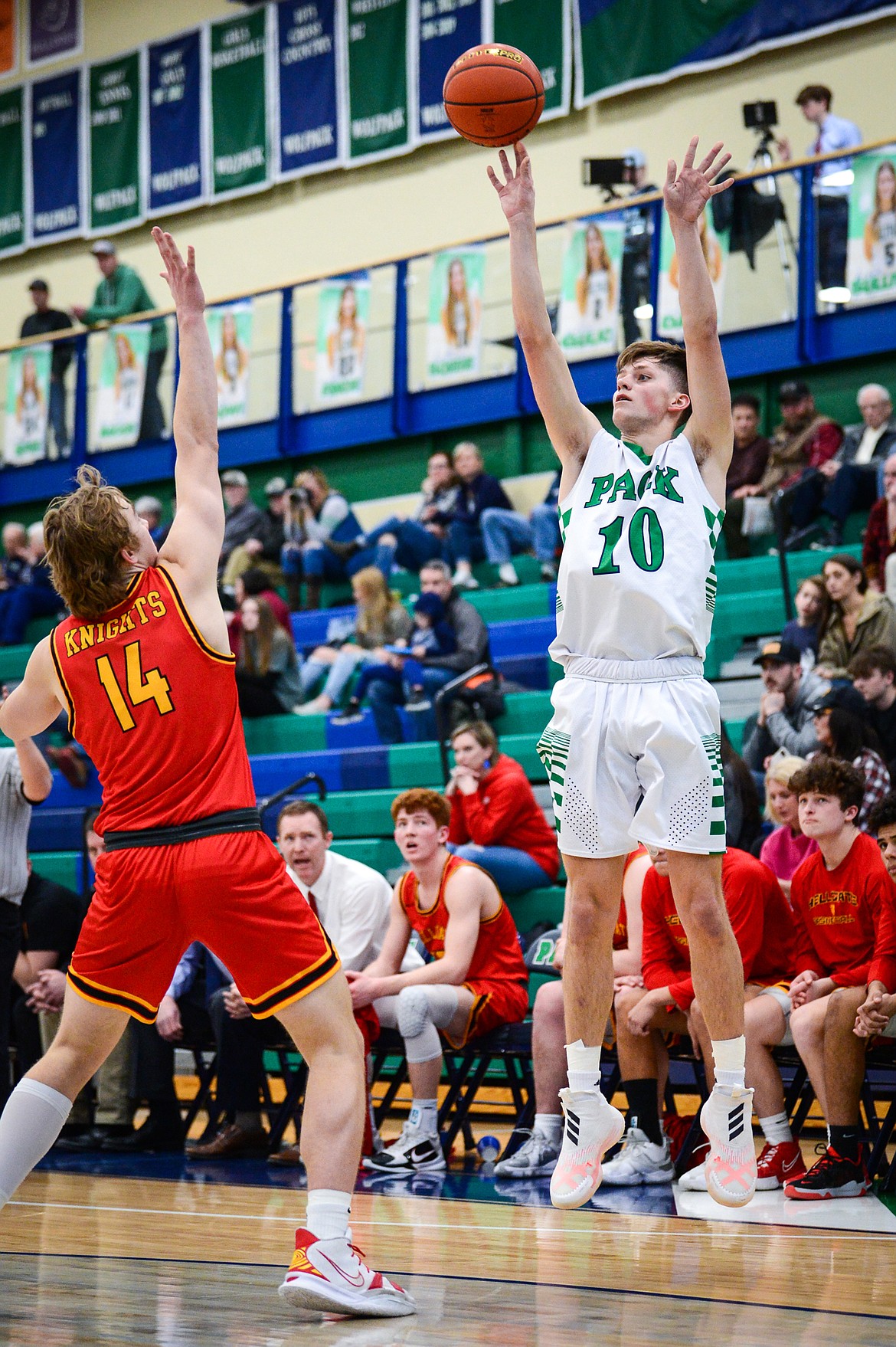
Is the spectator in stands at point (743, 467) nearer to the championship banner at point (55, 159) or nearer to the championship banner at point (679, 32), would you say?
the championship banner at point (679, 32)

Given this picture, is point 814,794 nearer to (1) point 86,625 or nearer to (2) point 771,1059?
(2) point 771,1059

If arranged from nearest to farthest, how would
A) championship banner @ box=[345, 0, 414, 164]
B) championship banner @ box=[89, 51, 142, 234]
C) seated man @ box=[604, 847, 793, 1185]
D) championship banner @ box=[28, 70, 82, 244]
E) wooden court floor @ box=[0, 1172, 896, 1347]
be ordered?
wooden court floor @ box=[0, 1172, 896, 1347] → seated man @ box=[604, 847, 793, 1185] → championship banner @ box=[345, 0, 414, 164] → championship banner @ box=[89, 51, 142, 234] → championship banner @ box=[28, 70, 82, 244]

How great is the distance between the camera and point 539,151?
15.1 m

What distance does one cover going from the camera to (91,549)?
13.1 feet

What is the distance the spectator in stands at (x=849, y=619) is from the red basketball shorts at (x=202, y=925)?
17.9ft

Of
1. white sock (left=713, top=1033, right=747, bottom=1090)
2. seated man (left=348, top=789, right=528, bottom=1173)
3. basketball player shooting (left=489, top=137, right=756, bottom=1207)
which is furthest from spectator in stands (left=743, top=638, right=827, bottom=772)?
white sock (left=713, top=1033, right=747, bottom=1090)

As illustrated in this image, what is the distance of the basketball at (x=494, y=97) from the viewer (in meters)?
4.71

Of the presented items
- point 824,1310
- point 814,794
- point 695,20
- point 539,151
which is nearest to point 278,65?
point 539,151

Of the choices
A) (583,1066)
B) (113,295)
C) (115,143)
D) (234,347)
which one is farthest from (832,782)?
(115,143)

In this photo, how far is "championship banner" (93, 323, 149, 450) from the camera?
→ 49.8 ft

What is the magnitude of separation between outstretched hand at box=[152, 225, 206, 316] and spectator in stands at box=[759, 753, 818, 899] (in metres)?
3.70

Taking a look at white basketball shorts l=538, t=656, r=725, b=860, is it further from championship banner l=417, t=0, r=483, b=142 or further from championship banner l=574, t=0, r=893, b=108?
championship banner l=417, t=0, r=483, b=142

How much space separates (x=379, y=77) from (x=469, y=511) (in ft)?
18.1

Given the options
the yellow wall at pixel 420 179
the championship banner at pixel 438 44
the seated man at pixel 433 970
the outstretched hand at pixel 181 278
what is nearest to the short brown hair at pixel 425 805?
the seated man at pixel 433 970
